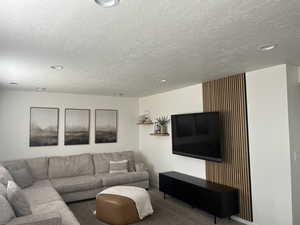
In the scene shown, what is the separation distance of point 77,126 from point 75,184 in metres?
1.63

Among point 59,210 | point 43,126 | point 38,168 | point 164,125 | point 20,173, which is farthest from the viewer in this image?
point 164,125

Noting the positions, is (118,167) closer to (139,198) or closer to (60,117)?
(139,198)

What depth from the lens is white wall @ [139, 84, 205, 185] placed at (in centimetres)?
Result: 449

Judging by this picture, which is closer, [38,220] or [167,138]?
[38,220]

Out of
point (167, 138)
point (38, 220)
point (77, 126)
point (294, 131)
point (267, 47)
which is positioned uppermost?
point (267, 47)

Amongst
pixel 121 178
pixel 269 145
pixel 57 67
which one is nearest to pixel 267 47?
pixel 269 145

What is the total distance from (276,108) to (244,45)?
1.31m

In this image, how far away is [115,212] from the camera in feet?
11.4

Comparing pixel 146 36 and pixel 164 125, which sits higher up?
pixel 146 36

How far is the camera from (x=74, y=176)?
5.03 meters

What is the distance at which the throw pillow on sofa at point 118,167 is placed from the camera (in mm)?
5252

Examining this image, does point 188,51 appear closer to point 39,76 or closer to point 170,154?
point 39,76

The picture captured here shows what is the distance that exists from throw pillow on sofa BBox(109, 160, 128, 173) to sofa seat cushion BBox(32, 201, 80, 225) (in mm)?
2093

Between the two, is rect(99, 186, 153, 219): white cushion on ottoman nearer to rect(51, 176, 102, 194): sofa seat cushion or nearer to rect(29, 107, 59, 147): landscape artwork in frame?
rect(51, 176, 102, 194): sofa seat cushion
